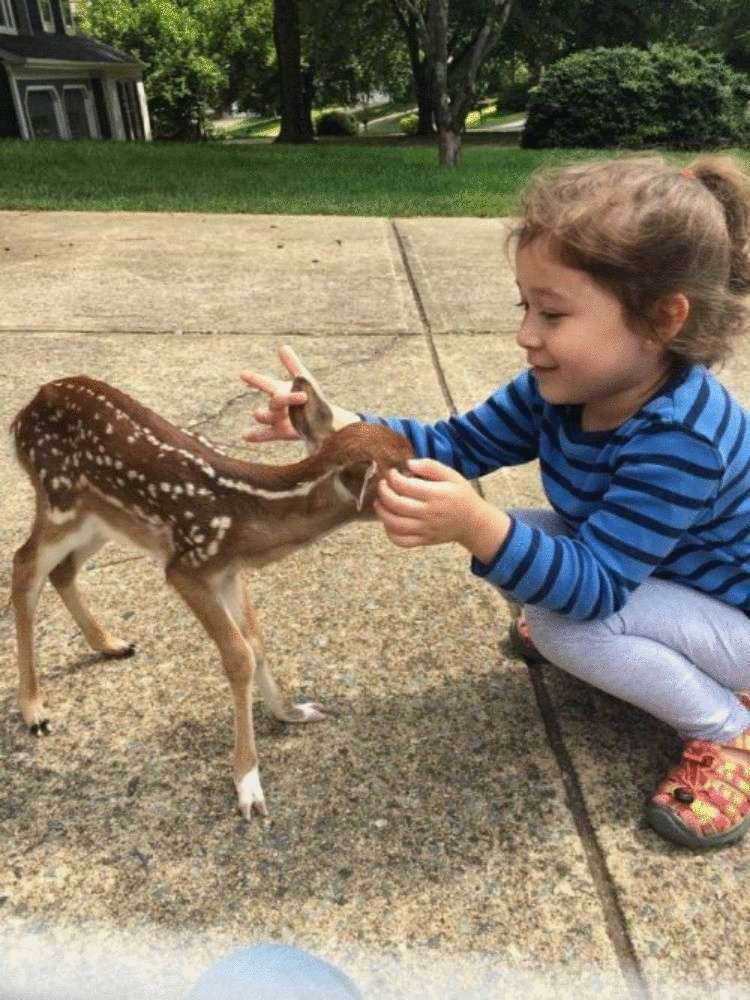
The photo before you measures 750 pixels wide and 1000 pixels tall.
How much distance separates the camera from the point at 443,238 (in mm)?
8656

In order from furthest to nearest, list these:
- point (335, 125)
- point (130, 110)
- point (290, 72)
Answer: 1. point (335, 125)
2. point (130, 110)
3. point (290, 72)

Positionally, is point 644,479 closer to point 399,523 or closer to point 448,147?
point 399,523

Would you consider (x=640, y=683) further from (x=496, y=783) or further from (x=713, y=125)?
(x=713, y=125)

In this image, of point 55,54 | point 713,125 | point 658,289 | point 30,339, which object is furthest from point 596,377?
point 55,54

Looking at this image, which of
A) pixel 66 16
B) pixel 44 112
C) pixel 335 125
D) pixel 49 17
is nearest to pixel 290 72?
pixel 44 112

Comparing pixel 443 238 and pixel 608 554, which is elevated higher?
pixel 608 554

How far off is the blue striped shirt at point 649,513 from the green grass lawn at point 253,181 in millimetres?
5222

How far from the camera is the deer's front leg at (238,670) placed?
7.73ft

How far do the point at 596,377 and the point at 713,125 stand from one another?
2180 centimetres

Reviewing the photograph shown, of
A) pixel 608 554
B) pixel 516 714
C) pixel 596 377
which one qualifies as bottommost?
pixel 516 714

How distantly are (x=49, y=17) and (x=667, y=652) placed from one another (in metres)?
38.4

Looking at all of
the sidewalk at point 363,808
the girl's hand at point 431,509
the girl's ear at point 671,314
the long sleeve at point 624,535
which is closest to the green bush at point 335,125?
the sidewalk at point 363,808

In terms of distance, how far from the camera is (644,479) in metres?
2.22

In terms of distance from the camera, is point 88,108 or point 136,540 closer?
point 136,540
